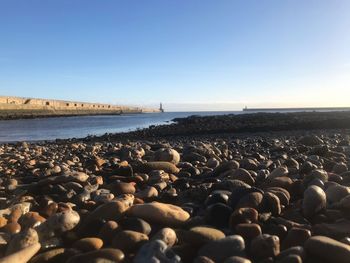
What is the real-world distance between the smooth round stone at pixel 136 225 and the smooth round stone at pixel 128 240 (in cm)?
16

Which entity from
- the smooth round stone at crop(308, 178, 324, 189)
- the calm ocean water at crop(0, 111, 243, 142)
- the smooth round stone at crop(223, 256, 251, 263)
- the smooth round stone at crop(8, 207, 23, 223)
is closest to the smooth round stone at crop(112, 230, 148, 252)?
the smooth round stone at crop(223, 256, 251, 263)

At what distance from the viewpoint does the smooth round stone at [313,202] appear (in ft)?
10.2

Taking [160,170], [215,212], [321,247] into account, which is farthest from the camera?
[160,170]

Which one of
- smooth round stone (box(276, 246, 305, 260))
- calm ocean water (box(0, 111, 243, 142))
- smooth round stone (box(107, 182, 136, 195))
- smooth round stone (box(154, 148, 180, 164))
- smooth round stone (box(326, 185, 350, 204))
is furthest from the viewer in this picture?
calm ocean water (box(0, 111, 243, 142))

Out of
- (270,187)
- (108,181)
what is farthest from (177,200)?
(108,181)

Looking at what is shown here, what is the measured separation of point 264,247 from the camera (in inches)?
94.9

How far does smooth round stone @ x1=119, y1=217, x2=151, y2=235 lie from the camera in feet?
9.09

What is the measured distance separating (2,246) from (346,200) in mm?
2459

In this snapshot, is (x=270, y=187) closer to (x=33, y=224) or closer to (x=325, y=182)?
(x=325, y=182)

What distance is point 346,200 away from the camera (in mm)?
3123

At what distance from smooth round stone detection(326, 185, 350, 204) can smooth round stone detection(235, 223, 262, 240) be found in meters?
1.02

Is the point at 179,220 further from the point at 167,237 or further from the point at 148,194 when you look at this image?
the point at 148,194

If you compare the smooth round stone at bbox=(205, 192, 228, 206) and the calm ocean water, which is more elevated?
the smooth round stone at bbox=(205, 192, 228, 206)

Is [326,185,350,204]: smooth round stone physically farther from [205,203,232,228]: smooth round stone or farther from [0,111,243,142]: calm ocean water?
[0,111,243,142]: calm ocean water
